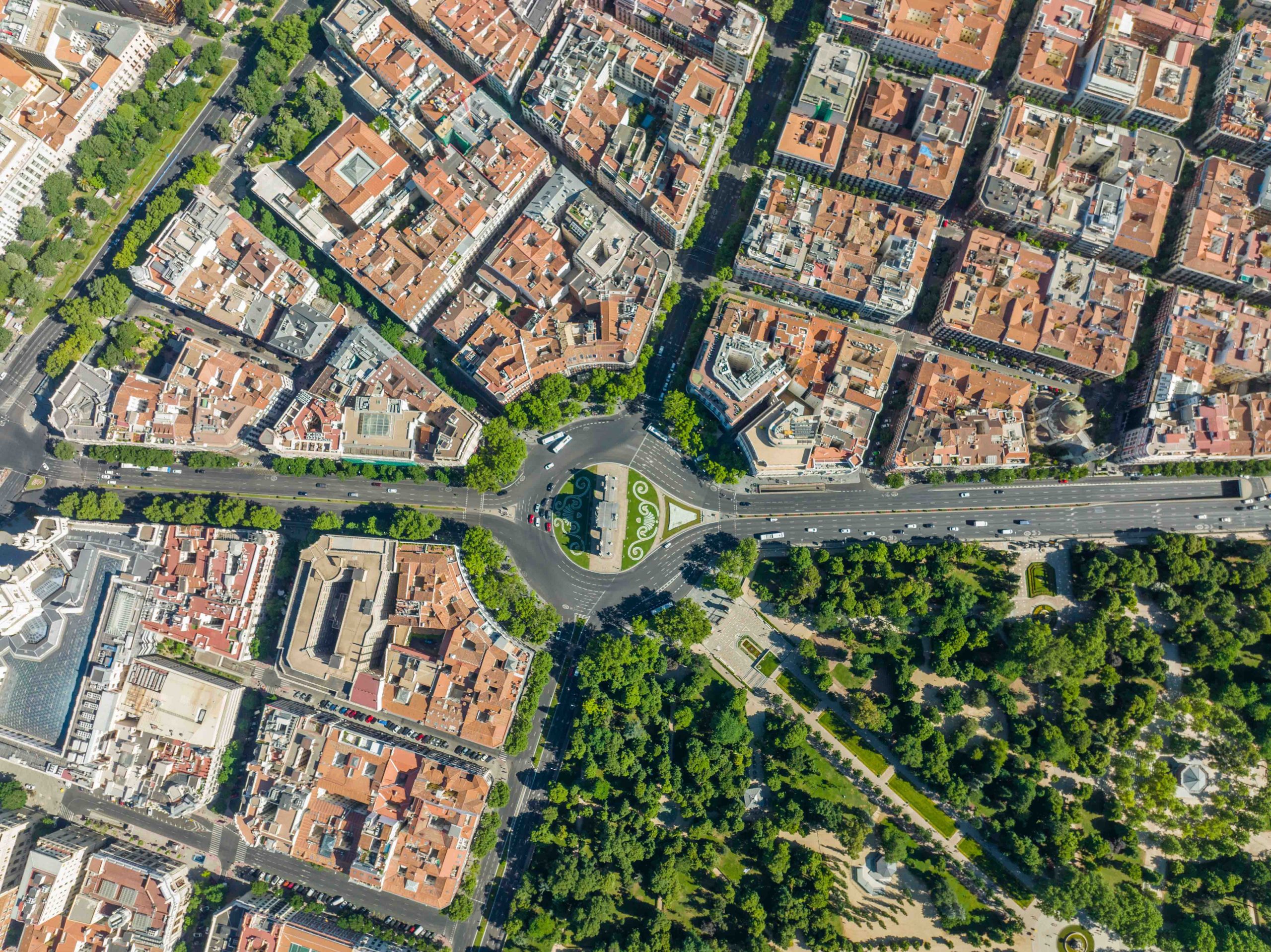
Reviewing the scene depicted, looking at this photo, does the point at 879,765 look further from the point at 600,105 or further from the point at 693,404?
the point at 600,105

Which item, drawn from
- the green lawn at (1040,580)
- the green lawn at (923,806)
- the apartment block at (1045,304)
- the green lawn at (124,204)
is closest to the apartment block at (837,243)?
the apartment block at (1045,304)

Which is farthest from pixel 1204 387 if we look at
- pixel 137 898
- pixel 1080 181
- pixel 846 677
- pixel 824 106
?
pixel 137 898

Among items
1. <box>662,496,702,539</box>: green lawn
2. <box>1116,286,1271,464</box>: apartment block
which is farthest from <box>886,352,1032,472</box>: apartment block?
<box>662,496,702,539</box>: green lawn

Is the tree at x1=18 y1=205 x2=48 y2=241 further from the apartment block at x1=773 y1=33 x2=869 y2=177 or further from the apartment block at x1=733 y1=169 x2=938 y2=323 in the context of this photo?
the apartment block at x1=773 y1=33 x2=869 y2=177

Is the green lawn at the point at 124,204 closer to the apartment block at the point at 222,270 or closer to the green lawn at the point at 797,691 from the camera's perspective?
the apartment block at the point at 222,270

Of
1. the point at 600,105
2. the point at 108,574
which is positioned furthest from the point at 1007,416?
the point at 108,574

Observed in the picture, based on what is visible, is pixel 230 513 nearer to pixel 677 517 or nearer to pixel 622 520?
pixel 622 520
